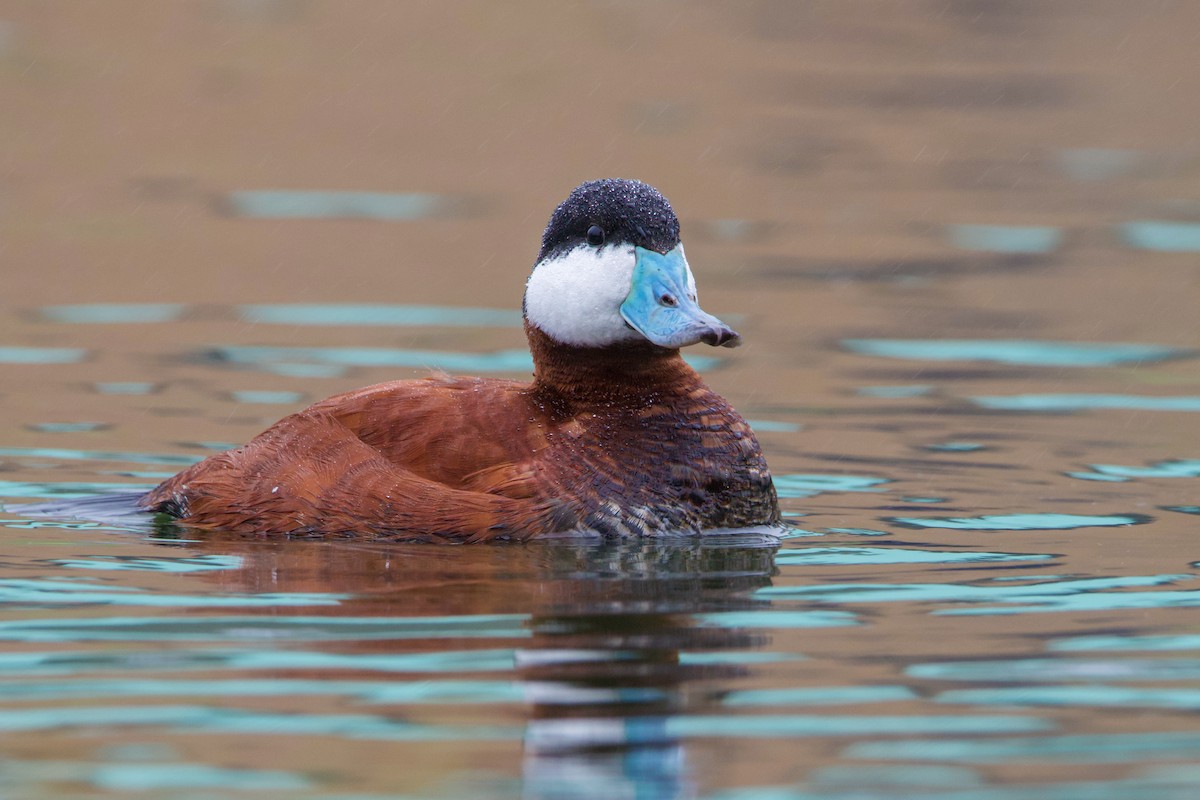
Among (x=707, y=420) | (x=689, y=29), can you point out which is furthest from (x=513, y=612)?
(x=689, y=29)

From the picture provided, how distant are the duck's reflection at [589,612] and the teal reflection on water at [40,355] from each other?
348cm

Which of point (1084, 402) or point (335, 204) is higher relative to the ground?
point (335, 204)

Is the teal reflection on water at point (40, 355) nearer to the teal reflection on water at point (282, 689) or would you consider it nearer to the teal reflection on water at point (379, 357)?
the teal reflection on water at point (379, 357)

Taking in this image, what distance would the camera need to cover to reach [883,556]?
23.0 ft

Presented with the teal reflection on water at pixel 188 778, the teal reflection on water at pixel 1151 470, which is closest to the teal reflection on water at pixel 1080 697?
the teal reflection on water at pixel 188 778

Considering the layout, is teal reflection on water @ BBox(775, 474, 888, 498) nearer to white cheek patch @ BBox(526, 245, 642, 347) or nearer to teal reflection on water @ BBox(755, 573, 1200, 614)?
white cheek patch @ BBox(526, 245, 642, 347)

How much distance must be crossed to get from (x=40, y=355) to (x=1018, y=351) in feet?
16.7

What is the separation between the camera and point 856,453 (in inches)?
350

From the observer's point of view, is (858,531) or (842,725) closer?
(842,725)

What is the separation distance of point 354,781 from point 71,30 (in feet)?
56.0

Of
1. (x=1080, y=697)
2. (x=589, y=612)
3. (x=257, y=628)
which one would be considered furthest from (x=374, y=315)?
(x=1080, y=697)

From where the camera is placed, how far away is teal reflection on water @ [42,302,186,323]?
11.3 m

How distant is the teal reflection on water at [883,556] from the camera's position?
6.93m

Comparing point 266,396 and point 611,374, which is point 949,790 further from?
point 266,396
